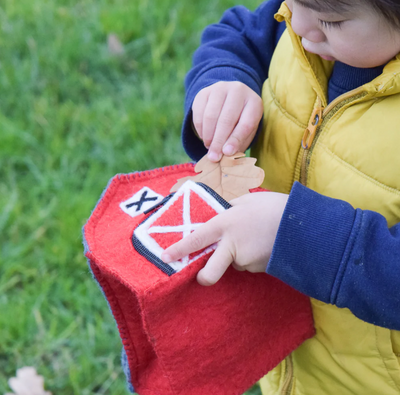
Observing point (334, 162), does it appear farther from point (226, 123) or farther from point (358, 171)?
point (226, 123)

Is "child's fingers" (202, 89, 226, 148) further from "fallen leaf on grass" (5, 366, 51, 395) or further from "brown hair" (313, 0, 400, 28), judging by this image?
"fallen leaf on grass" (5, 366, 51, 395)

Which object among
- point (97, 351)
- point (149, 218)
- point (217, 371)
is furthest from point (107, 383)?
point (149, 218)

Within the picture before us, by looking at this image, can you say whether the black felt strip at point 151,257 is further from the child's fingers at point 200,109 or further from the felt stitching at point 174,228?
the child's fingers at point 200,109

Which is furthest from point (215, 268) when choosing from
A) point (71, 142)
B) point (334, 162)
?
point (71, 142)

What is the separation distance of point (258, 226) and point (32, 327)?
2.93 ft

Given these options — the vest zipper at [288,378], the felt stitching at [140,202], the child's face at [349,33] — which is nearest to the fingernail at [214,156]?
the felt stitching at [140,202]

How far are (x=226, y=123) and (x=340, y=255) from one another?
0.33 meters

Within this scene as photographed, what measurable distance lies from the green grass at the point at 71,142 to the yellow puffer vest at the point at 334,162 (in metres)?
0.46

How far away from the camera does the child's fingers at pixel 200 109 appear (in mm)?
964

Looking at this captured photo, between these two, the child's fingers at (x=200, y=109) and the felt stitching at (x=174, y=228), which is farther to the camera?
the child's fingers at (x=200, y=109)

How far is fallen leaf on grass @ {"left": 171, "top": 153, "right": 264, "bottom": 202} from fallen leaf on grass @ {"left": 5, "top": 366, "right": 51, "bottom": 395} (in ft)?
2.45

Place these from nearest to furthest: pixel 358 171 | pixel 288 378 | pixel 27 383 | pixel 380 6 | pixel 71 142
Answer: pixel 380 6 → pixel 358 171 → pixel 288 378 → pixel 27 383 → pixel 71 142

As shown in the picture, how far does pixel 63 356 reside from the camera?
1375 millimetres

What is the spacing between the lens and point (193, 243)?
76 cm
